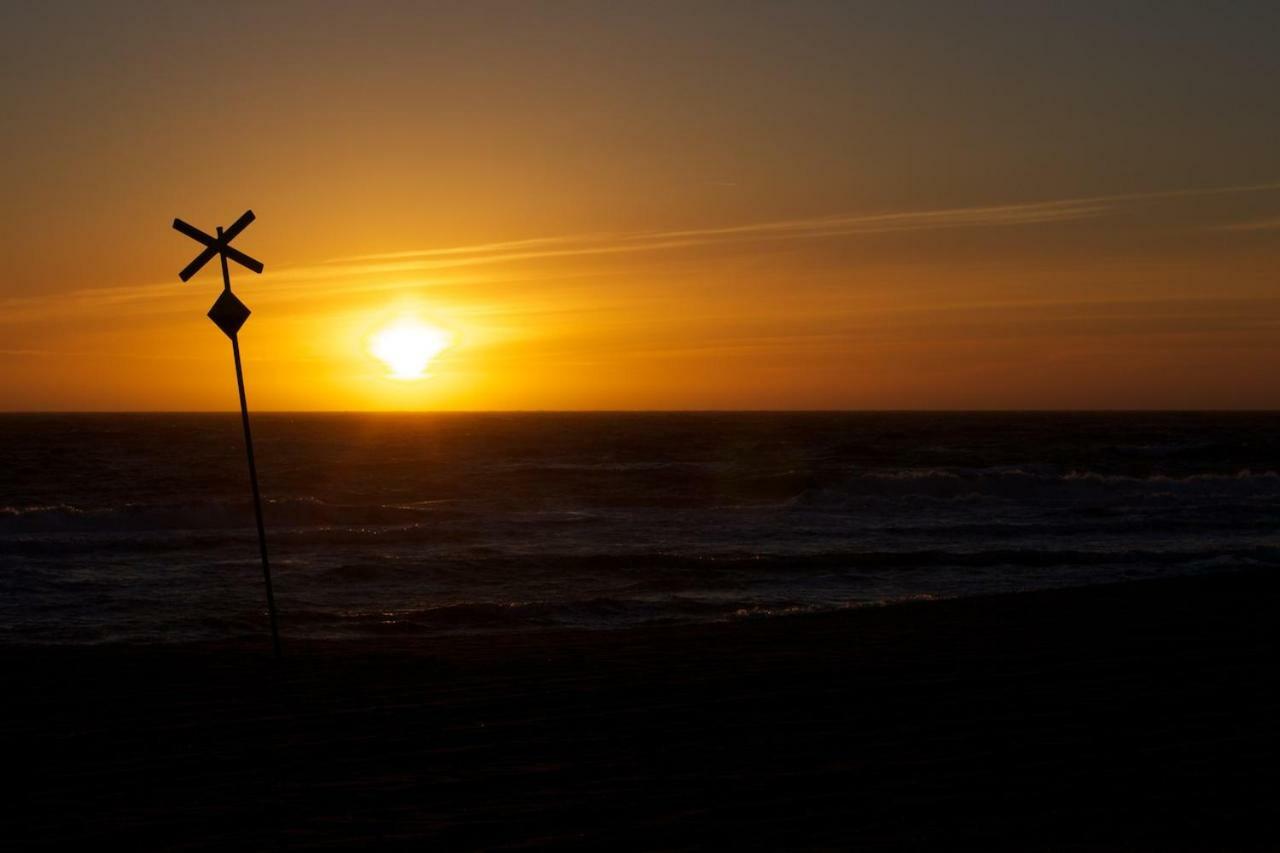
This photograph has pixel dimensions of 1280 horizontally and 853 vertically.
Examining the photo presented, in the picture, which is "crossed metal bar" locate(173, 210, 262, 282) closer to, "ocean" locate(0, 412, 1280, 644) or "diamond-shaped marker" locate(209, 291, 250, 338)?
"diamond-shaped marker" locate(209, 291, 250, 338)

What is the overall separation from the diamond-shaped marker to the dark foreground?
9.55 ft

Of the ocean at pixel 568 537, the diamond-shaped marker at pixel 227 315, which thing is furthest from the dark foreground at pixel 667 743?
the diamond-shaped marker at pixel 227 315

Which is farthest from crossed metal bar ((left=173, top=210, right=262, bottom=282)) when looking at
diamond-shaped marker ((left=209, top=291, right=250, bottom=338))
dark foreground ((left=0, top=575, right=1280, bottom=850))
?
dark foreground ((left=0, top=575, right=1280, bottom=850))

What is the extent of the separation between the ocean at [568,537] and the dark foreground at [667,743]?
251 centimetres

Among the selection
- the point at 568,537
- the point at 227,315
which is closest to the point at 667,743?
the point at 227,315

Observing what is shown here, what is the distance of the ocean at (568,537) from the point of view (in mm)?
14844

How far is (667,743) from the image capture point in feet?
23.1

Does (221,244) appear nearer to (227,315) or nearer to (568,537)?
(227,315)

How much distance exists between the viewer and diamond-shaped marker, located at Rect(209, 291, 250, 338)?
29.2 ft

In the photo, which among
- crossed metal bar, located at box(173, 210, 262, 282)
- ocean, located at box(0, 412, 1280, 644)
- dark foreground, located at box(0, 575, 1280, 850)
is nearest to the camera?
dark foreground, located at box(0, 575, 1280, 850)

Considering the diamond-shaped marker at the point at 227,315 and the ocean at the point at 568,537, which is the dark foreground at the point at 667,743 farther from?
the diamond-shaped marker at the point at 227,315

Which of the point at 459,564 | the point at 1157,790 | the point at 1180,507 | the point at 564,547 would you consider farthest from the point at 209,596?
the point at 1180,507

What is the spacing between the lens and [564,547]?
2189 cm

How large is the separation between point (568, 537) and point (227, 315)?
50.6ft
